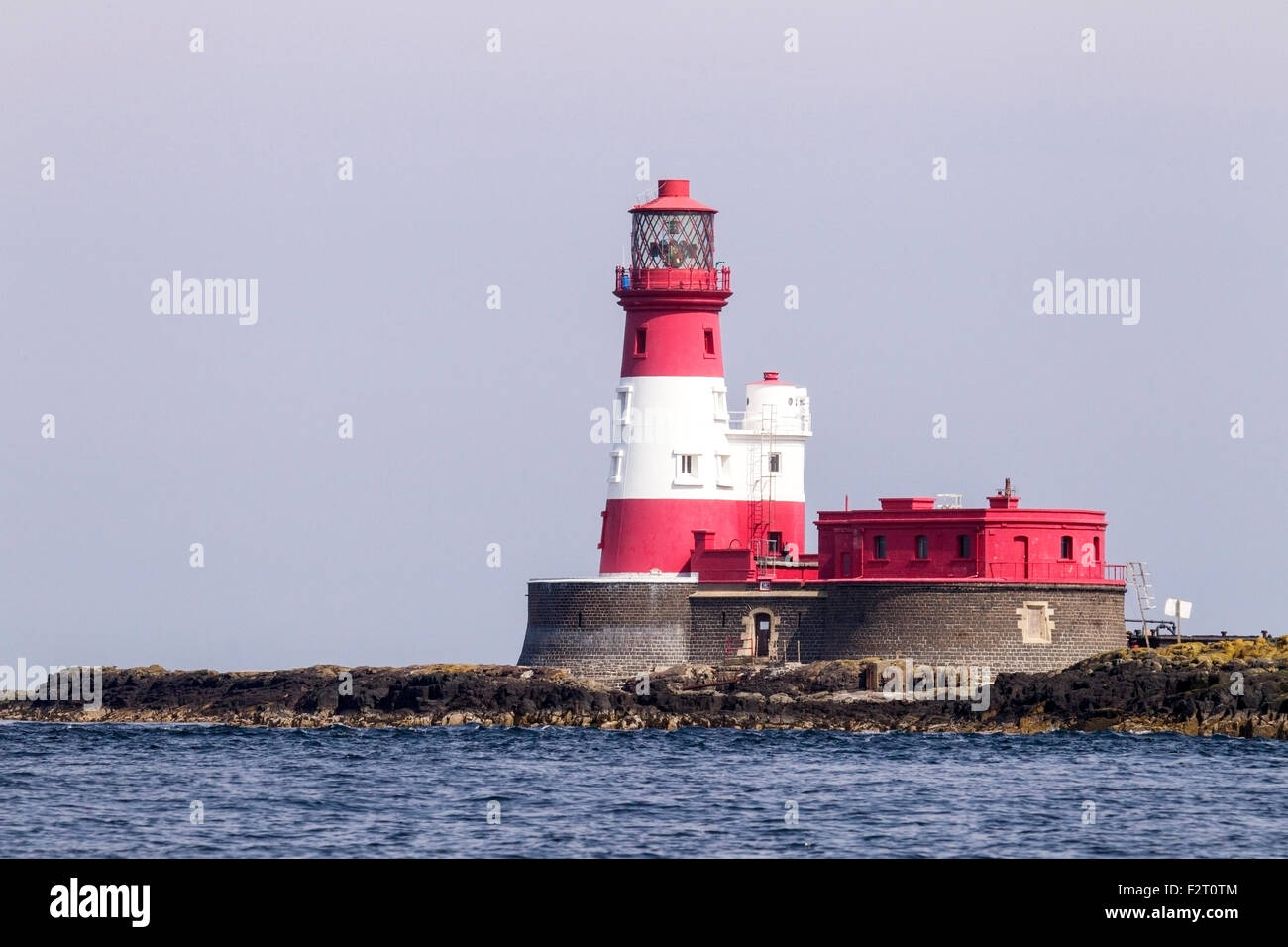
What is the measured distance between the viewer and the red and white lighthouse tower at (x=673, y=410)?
178 feet

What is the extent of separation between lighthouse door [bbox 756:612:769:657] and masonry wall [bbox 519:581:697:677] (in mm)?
1624

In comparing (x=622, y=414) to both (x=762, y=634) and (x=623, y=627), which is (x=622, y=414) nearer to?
(x=623, y=627)

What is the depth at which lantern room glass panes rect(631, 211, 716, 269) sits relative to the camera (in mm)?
54375

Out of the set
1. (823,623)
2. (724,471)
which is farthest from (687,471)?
(823,623)

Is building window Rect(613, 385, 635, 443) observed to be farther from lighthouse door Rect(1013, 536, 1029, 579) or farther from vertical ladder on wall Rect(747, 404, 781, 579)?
lighthouse door Rect(1013, 536, 1029, 579)

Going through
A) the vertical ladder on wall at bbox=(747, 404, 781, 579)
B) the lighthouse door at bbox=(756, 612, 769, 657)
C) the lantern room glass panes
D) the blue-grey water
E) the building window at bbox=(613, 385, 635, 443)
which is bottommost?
the blue-grey water

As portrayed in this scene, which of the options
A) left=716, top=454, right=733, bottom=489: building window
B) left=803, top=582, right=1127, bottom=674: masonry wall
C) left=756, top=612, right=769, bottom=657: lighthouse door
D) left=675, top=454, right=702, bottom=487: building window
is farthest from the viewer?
left=716, top=454, right=733, bottom=489: building window

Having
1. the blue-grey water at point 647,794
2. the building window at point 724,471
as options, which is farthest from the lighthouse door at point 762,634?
the blue-grey water at point 647,794

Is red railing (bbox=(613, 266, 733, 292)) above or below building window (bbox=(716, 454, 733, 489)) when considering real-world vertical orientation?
above

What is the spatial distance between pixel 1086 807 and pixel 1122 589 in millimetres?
19156

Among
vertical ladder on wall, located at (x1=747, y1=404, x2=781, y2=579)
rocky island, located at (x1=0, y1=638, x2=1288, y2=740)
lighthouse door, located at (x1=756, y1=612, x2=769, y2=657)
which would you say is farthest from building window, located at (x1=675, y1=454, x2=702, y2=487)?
rocky island, located at (x1=0, y1=638, x2=1288, y2=740)

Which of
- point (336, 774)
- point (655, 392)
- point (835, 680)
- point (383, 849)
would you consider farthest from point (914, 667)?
point (383, 849)

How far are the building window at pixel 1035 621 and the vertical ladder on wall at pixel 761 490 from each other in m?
6.99

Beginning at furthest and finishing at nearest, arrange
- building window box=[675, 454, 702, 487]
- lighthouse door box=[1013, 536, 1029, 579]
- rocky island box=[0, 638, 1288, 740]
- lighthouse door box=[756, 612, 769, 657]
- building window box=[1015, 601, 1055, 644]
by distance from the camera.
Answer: building window box=[675, 454, 702, 487] → lighthouse door box=[756, 612, 769, 657] → lighthouse door box=[1013, 536, 1029, 579] → building window box=[1015, 601, 1055, 644] → rocky island box=[0, 638, 1288, 740]
